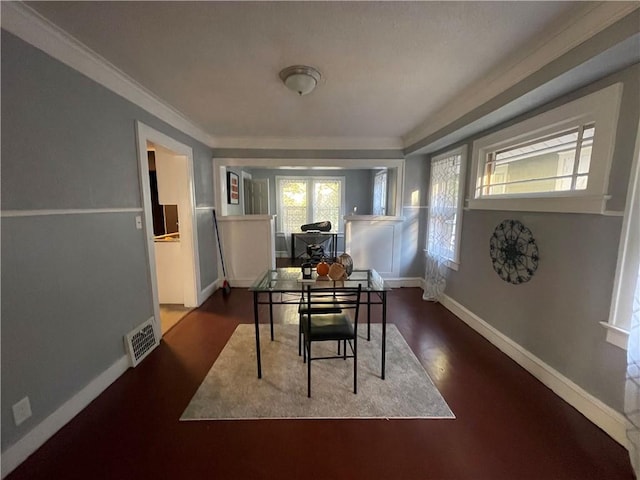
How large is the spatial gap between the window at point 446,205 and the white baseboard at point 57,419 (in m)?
3.57

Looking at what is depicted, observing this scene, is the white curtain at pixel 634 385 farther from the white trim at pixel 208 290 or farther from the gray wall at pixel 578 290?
the white trim at pixel 208 290

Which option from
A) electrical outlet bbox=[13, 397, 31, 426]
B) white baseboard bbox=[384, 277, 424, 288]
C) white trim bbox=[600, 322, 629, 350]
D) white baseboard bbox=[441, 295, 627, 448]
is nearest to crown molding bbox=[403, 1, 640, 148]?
white trim bbox=[600, 322, 629, 350]

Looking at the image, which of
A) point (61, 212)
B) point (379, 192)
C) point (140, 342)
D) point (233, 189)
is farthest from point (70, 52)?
point (379, 192)

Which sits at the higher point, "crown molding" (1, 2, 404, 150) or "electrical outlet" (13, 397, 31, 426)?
"crown molding" (1, 2, 404, 150)

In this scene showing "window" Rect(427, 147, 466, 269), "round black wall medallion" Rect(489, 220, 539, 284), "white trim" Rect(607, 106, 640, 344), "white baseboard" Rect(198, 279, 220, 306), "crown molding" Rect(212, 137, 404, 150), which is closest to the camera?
"white trim" Rect(607, 106, 640, 344)

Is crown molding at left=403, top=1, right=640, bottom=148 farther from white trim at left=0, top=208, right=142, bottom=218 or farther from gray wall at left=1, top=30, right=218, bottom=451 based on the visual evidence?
white trim at left=0, top=208, right=142, bottom=218

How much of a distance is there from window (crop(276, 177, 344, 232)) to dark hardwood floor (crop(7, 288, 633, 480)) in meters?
4.89

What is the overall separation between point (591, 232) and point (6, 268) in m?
3.30

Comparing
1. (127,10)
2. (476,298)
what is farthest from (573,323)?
(127,10)

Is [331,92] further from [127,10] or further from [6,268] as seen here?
[6,268]

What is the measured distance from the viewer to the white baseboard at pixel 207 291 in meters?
3.49

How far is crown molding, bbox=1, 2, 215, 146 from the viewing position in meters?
1.31

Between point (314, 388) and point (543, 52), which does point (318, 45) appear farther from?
point (314, 388)

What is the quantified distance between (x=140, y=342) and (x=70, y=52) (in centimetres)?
216
